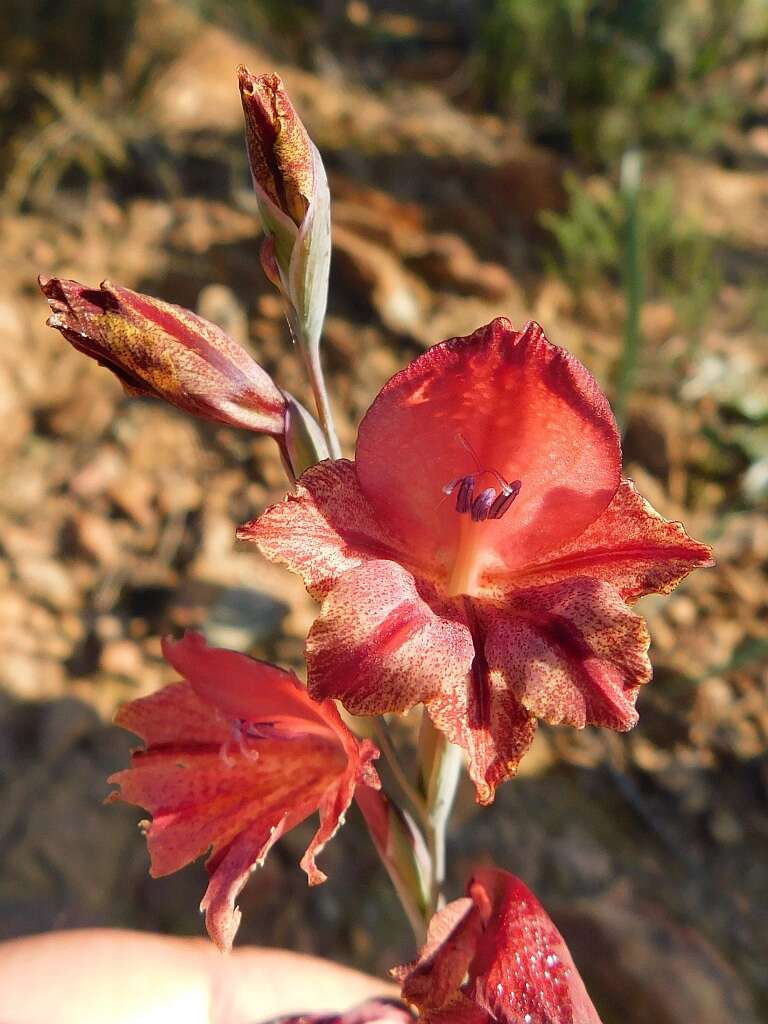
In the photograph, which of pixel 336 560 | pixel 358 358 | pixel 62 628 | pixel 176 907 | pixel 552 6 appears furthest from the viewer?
pixel 552 6

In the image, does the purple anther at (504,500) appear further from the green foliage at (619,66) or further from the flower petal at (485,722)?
the green foliage at (619,66)

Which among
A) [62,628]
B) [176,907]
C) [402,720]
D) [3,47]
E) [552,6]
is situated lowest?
[176,907]

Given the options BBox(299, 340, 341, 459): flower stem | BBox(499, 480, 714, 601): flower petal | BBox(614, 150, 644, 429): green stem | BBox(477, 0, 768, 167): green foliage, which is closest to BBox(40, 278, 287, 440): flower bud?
BBox(299, 340, 341, 459): flower stem

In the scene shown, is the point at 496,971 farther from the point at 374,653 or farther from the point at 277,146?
the point at 277,146

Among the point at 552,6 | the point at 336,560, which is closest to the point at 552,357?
the point at 336,560

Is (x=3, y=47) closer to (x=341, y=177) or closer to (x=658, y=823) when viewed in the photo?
(x=341, y=177)

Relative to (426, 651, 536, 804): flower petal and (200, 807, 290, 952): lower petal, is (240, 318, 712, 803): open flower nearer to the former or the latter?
(426, 651, 536, 804): flower petal
